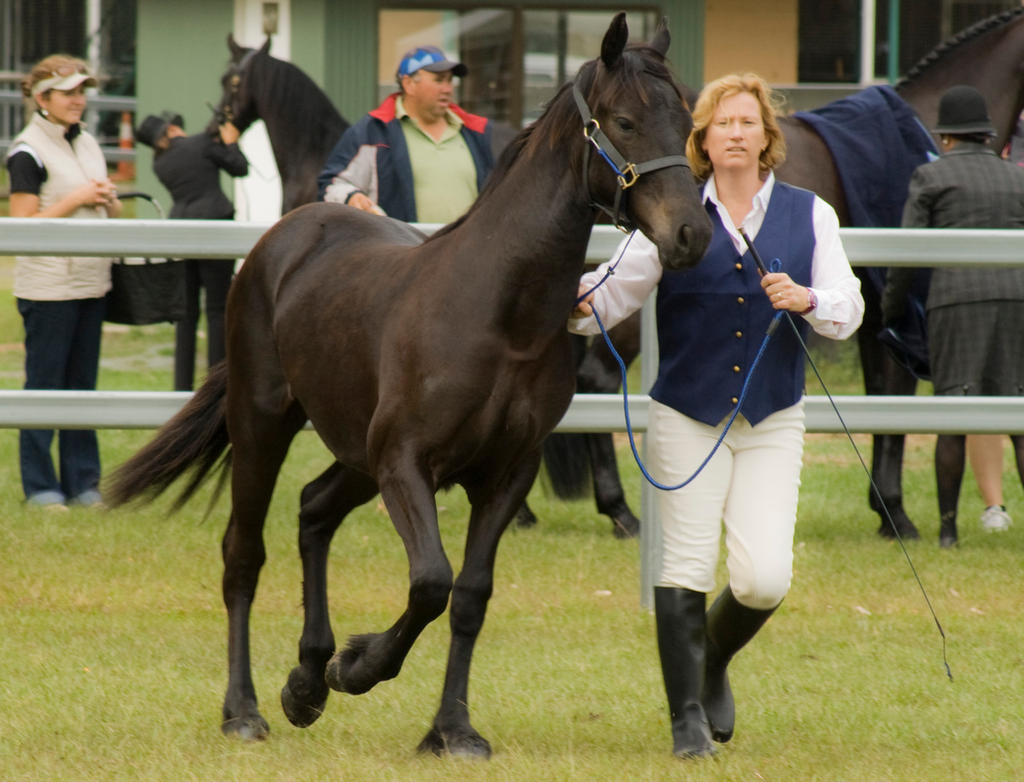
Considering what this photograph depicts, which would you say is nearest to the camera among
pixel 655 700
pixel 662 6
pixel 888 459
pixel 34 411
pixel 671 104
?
pixel 671 104

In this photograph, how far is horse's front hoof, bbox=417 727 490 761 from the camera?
4238 mm

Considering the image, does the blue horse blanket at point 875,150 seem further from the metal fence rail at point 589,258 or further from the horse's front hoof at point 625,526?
the metal fence rail at point 589,258

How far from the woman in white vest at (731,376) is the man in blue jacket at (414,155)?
9.96ft

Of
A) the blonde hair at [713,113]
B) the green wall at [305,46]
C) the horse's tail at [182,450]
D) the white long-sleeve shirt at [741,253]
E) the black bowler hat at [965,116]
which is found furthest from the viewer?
the green wall at [305,46]

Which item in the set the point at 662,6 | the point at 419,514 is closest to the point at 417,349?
the point at 419,514

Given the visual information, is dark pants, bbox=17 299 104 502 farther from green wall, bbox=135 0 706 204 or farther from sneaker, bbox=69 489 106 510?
green wall, bbox=135 0 706 204

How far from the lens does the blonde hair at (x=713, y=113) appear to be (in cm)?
429

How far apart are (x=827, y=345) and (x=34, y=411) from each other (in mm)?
9214

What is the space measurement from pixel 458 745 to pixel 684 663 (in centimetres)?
68

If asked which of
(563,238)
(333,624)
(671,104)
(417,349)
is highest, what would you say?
(671,104)

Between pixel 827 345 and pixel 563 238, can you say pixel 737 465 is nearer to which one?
pixel 563 238

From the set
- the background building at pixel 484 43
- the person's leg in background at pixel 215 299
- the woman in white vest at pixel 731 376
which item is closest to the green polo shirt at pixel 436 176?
the person's leg in background at pixel 215 299

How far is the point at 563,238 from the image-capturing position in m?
4.12

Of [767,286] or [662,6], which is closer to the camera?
[767,286]
